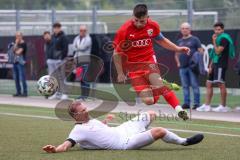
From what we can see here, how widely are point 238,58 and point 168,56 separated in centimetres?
294

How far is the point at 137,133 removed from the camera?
1117 cm

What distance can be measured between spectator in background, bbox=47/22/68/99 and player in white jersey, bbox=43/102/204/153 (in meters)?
12.5

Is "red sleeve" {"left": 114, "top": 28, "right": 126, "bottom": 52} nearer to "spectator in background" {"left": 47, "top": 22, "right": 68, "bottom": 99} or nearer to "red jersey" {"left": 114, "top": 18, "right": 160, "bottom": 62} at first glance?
"red jersey" {"left": 114, "top": 18, "right": 160, "bottom": 62}

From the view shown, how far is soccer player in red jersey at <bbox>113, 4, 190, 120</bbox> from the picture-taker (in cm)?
1342

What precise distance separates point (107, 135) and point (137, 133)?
45cm

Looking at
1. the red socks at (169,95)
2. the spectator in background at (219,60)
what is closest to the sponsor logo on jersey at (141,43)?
the red socks at (169,95)

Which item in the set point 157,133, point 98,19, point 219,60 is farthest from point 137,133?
point 98,19

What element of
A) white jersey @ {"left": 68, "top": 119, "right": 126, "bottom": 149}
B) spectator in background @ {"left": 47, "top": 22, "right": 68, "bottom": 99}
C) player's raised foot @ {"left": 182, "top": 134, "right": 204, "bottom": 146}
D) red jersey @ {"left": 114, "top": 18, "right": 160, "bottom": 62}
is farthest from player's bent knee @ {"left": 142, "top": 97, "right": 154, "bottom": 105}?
spectator in background @ {"left": 47, "top": 22, "right": 68, "bottom": 99}

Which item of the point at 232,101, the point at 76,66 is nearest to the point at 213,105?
the point at 232,101

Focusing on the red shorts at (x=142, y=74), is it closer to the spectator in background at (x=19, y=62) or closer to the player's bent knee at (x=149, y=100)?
the player's bent knee at (x=149, y=100)

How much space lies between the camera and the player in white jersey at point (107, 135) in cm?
1085

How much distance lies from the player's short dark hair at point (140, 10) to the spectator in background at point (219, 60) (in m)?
5.97

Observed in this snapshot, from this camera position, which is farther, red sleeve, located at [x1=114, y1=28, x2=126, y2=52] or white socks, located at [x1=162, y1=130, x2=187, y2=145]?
red sleeve, located at [x1=114, y1=28, x2=126, y2=52]

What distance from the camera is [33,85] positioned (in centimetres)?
2811
